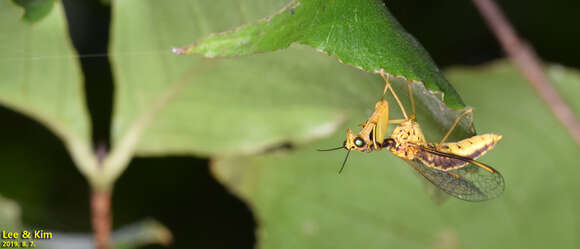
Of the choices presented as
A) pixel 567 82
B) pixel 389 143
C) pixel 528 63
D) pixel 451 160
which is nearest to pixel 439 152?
pixel 451 160

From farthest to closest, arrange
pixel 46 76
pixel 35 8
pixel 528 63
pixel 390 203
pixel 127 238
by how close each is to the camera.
→ pixel 528 63 → pixel 390 203 → pixel 127 238 → pixel 46 76 → pixel 35 8

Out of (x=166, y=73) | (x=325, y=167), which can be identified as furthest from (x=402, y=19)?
(x=166, y=73)

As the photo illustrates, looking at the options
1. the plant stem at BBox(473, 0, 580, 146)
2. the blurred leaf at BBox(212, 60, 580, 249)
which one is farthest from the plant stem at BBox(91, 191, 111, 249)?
the plant stem at BBox(473, 0, 580, 146)

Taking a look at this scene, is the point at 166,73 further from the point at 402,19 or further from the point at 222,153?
the point at 402,19

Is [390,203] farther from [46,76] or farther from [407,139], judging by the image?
[46,76]

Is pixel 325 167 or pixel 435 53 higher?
pixel 435 53

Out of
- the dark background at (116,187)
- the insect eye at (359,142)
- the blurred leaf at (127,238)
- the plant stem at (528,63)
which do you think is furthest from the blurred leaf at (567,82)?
the blurred leaf at (127,238)
